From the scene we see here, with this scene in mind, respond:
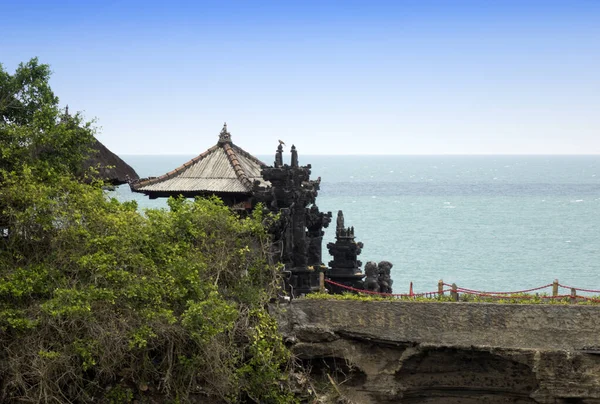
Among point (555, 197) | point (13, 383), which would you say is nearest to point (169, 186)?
point (13, 383)

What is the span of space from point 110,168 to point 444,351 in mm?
10954

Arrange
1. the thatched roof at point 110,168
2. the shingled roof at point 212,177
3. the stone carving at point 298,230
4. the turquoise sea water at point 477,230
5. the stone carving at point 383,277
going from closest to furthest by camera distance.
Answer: the stone carving at point 298,230, the thatched roof at point 110,168, the stone carving at point 383,277, the shingled roof at point 212,177, the turquoise sea water at point 477,230

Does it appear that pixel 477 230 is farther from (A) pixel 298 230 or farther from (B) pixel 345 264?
(A) pixel 298 230

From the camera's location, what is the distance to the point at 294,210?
23.9 m

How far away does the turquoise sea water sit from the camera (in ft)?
201

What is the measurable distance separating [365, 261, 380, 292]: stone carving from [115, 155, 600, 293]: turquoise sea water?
2836cm

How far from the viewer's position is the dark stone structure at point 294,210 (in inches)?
913

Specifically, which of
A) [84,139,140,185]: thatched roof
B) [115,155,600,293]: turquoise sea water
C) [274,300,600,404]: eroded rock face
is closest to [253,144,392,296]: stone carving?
[274,300,600,404]: eroded rock face

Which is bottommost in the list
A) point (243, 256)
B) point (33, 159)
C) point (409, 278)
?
point (409, 278)

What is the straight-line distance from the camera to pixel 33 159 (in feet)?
64.5

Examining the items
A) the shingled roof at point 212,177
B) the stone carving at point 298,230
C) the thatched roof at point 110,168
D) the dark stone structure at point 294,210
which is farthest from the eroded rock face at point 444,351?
the thatched roof at point 110,168

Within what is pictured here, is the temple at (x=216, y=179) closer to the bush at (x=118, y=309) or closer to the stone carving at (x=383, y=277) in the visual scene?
the stone carving at (x=383, y=277)

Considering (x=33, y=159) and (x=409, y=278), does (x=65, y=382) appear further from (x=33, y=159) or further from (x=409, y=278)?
(x=409, y=278)

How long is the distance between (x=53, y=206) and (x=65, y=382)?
3.80 meters
